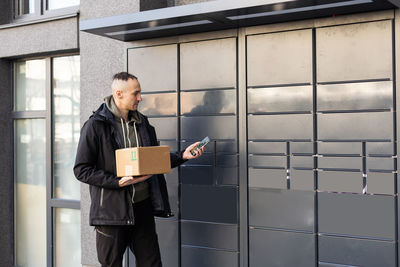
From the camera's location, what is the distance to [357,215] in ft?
15.9

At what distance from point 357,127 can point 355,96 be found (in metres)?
0.27

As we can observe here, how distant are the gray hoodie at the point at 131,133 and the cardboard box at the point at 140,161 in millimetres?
212

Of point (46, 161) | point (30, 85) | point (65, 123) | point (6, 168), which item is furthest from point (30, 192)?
point (30, 85)

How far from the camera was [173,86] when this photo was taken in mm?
5988

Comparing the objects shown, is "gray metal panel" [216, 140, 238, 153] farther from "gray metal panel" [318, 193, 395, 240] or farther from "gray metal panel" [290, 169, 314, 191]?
"gray metal panel" [318, 193, 395, 240]

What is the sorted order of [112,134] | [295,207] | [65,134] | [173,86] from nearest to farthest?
[112,134], [295,207], [173,86], [65,134]

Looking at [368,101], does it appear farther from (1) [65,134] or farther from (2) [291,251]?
(1) [65,134]

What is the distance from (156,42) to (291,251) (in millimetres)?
2592

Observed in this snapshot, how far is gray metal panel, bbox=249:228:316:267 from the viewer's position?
514 centimetres

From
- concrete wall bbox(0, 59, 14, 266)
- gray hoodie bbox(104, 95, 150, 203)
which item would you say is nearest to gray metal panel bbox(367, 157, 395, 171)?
gray hoodie bbox(104, 95, 150, 203)

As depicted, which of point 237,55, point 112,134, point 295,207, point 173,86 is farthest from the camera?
point 173,86

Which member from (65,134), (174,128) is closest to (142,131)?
(174,128)

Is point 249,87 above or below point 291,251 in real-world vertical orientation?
above

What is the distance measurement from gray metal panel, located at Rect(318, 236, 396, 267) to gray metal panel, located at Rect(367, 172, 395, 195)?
0.42m
